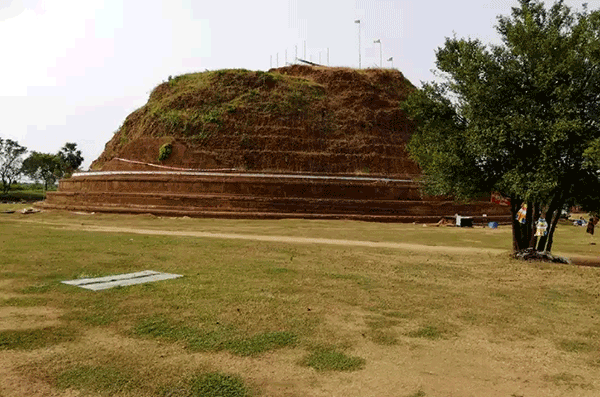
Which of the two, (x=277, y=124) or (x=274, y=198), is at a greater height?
(x=277, y=124)

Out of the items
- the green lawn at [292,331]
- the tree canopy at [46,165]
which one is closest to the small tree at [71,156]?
the tree canopy at [46,165]

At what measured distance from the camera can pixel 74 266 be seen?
9742 millimetres

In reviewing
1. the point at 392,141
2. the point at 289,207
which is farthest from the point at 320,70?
the point at 289,207

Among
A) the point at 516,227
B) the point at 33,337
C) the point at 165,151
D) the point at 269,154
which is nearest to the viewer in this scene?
the point at 33,337

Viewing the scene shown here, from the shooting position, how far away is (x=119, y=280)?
8414mm

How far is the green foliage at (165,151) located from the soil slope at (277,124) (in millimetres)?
336

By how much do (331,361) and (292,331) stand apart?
1.05 m

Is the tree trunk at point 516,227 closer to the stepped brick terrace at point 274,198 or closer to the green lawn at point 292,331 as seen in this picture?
the green lawn at point 292,331

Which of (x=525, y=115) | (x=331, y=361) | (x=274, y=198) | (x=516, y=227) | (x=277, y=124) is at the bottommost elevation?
(x=331, y=361)

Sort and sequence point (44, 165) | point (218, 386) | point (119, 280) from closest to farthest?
point (218, 386) → point (119, 280) → point (44, 165)

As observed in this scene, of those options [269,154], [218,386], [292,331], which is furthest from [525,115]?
[269,154]

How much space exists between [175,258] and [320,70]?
3769 cm

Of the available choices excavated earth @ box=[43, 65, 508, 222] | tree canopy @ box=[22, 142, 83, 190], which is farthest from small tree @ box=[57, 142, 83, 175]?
excavated earth @ box=[43, 65, 508, 222]

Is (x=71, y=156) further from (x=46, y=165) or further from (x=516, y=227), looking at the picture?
(x=516, y=227)
